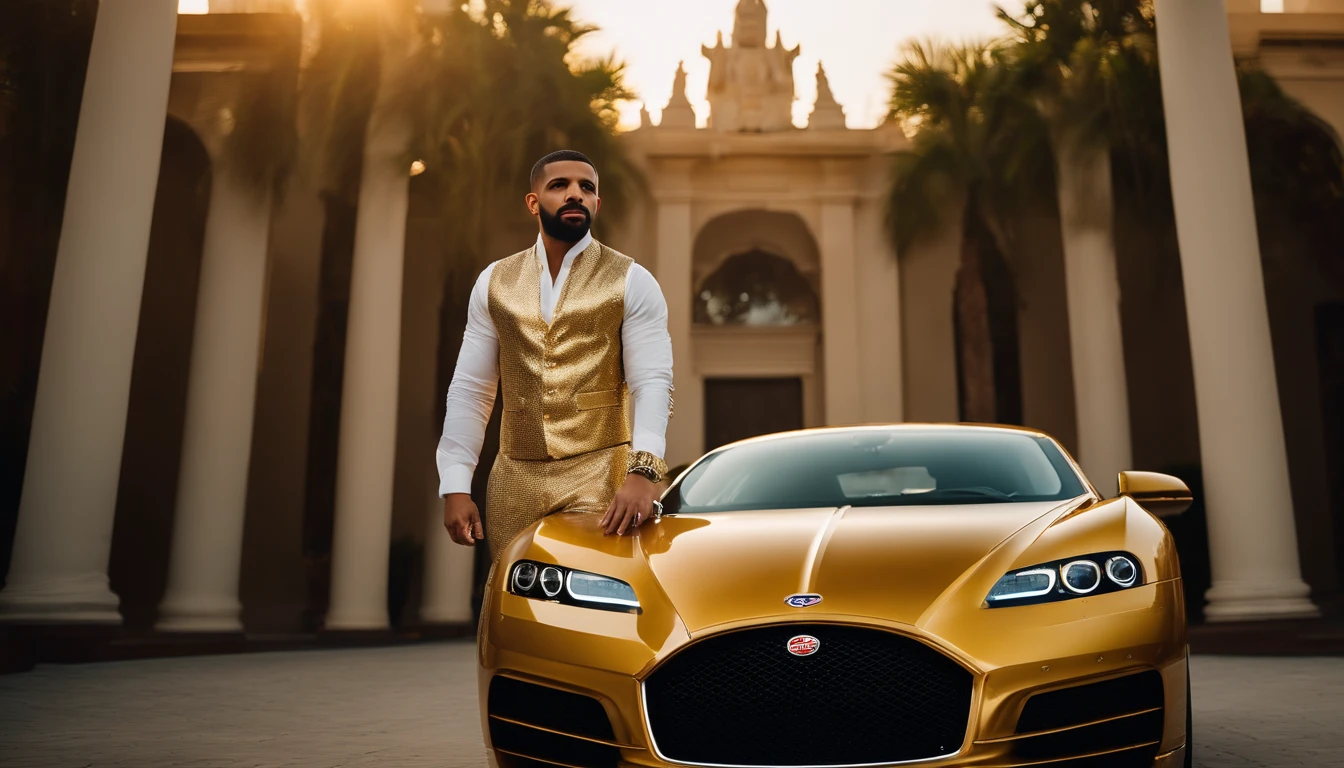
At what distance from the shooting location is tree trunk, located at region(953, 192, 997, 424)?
17.2 meters

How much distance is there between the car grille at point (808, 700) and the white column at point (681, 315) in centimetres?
1694

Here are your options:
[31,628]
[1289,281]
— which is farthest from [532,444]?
[1289,281]

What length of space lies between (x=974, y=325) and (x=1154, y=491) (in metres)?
14.3

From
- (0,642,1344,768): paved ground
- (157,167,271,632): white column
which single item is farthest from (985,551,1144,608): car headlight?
(157,167,271,632): white column

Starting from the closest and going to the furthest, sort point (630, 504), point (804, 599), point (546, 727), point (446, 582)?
point (804, 599) → point (546, 727) → point (630, 504) → point (446, 582)

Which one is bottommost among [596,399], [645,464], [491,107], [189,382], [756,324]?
[645,464]

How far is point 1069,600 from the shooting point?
2645 millimetres

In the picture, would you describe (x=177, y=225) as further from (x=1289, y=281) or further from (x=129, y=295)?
(x=1289, y=281)

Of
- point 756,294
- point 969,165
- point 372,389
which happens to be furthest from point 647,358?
point 756,294

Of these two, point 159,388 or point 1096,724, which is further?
point 159,388

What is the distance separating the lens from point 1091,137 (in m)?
13.6

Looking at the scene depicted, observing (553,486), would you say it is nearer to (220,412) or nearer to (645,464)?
(645,464)

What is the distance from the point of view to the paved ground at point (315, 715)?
4570mm

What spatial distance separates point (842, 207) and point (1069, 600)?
18858 mm
